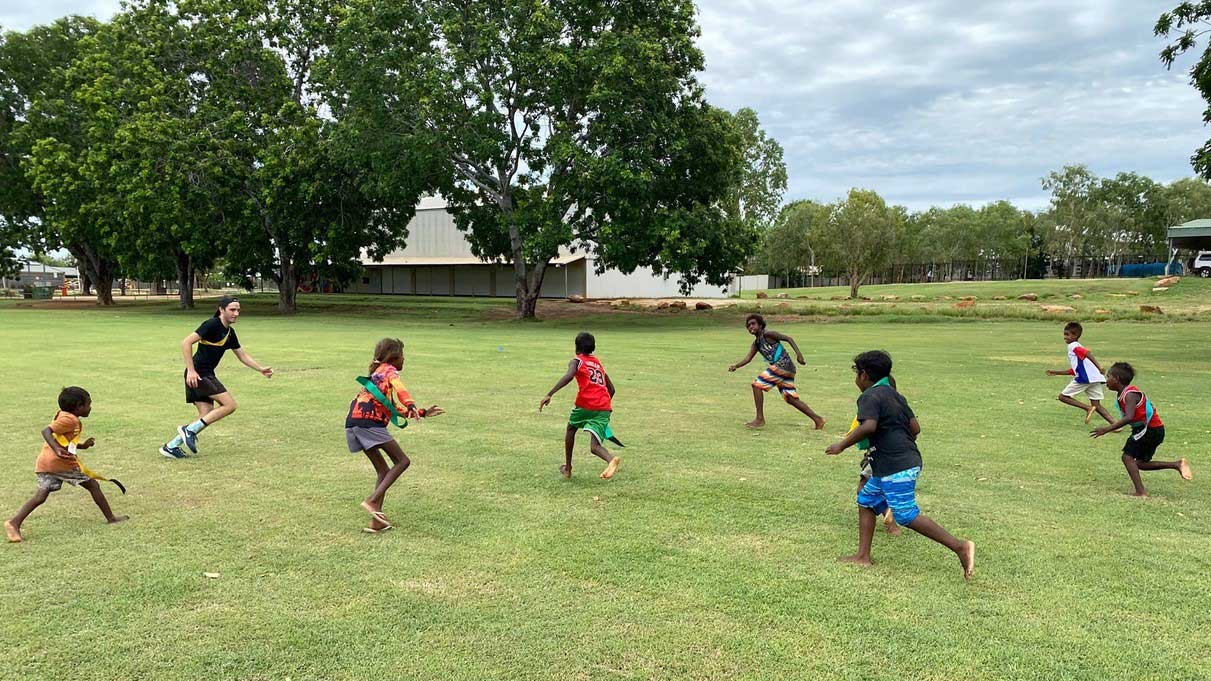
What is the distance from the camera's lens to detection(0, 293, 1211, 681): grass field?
3.81m

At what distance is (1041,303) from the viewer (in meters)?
42.3

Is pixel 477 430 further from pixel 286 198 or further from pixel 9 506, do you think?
pixel 286 198

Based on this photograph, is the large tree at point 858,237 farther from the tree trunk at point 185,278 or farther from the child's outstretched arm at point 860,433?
the child's outstretched arm at point 860,433

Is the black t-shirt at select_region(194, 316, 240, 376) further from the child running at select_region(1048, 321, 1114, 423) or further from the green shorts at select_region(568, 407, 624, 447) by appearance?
the child running at select_region(1048, 321, 1114, 423)

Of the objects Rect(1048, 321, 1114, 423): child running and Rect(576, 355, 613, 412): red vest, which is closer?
Rect(576, 355, 613, 412): red vest

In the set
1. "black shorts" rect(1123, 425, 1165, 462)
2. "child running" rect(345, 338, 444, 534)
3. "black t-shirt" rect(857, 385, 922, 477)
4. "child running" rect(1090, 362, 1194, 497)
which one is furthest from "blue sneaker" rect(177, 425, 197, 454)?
"black shorts" rect(1123, 425, 1165, 462)

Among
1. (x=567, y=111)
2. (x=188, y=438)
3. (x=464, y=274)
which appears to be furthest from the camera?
(x=464, y=274)

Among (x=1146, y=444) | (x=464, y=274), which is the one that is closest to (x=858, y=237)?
(x=464, y=274)

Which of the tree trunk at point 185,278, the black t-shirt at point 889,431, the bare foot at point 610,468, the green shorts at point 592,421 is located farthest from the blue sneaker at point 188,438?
the tree trunk at point 185,278

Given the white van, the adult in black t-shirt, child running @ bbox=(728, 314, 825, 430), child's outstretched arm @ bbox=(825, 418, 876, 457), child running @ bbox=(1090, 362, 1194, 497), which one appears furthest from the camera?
the white van

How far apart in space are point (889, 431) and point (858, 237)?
4696cm

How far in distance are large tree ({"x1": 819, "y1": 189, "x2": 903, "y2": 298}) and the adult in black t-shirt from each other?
45.7 metres

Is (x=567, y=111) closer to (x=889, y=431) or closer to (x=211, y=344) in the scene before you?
→ (x=211, y=344)

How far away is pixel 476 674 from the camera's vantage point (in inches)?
143
